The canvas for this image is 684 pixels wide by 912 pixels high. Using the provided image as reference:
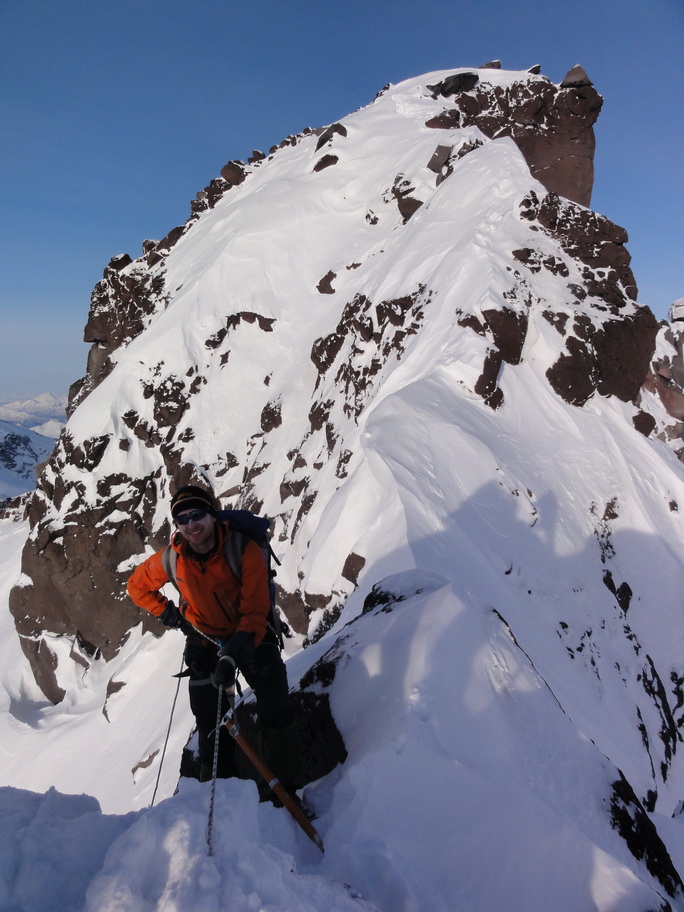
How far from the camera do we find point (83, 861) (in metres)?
2.27

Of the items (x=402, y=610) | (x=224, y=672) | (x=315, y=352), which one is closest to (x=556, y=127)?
(x=315, y=352)

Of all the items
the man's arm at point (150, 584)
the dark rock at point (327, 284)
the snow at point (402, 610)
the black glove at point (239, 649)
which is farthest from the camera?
the dark rock at point (327, 284)

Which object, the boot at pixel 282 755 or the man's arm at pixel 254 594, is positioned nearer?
the boot at pixel 282 755

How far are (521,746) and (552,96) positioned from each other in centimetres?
3658

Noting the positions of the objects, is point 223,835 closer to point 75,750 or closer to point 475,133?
point 75,750

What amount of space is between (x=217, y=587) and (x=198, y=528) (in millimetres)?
553

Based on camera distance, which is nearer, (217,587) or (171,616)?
(217,587)

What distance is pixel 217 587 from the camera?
4.12 m

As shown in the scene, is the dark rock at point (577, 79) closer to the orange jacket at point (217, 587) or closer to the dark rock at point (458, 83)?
the dark rock at point (458, 83)

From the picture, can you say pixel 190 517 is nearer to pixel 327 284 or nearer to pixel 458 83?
pixel 327 284

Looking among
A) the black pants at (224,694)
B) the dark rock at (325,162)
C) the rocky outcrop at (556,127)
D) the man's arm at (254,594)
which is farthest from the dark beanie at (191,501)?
the rocky outcrop at (556,127)

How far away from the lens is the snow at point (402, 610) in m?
2.68

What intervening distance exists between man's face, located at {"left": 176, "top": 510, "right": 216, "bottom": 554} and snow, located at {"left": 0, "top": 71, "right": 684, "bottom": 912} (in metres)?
1.57

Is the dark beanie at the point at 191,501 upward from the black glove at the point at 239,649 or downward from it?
upward
